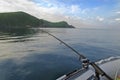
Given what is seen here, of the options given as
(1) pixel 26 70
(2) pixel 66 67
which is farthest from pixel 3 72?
(2) pixel 66 67

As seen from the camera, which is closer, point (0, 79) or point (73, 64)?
point (0, 79)

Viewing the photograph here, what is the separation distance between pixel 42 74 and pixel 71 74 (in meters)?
7.06

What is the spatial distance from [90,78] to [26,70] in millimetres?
10207

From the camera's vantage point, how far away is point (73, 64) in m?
22.7

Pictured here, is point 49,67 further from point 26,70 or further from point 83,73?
point 83,73

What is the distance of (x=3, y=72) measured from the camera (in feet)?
60.7

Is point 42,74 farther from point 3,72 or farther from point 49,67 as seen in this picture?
point 3,72

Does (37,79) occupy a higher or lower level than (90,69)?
lower

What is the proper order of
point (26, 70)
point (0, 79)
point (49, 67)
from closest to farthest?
point (0, 79), point (26, 70), point (49, 67)

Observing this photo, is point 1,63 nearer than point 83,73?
No

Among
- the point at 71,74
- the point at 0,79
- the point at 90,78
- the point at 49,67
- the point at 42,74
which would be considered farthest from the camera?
the point at 49,67

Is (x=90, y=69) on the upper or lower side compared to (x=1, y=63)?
upper

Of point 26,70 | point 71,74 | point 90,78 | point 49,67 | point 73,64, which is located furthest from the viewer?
point 73,64

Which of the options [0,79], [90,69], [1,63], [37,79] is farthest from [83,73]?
[1,63]
